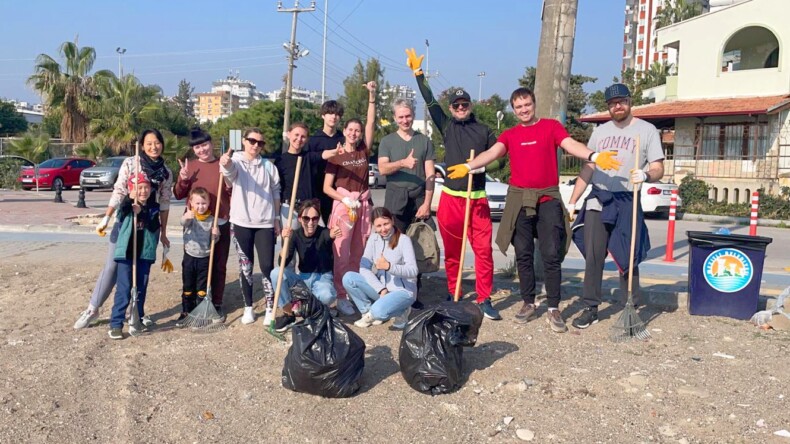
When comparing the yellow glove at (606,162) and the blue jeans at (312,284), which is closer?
the yellow glove at (606,162)

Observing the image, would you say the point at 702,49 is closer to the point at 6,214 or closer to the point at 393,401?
the point at 6,214

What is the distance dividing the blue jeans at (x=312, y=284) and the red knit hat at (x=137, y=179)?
131 centimetres

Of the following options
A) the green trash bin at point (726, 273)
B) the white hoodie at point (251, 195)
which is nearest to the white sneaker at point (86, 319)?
the white hoodie at point (251, 195)

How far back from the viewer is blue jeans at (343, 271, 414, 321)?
229 inches

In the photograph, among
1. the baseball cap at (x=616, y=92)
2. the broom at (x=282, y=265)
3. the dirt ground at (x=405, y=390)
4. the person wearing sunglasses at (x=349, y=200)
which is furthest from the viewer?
the person wearing sunglasses at (x=349, y=200)

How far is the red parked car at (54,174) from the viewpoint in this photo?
27391mm

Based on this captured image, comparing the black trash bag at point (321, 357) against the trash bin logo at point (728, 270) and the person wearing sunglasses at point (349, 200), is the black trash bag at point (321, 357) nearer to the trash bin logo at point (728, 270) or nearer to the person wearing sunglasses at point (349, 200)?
the person wearing sunglasses at point (349, 200)

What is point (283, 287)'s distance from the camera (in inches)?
237

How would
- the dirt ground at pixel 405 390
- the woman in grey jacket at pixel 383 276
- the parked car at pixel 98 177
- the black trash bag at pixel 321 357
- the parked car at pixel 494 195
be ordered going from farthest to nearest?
the parked car at pixel 98 177
the parked car at pixel 494 195
the woman in grey jacket at pixel 383 276
the black trash bag at pixel 321 357
the dirt ground at pixel 405 390

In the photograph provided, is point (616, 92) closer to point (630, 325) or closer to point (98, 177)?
point (630, 325)

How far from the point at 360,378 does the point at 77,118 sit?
38.9 metres

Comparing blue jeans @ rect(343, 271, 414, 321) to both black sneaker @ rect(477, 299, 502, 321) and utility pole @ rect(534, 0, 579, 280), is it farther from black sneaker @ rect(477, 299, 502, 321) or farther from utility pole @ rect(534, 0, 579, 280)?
utility pole @ rect(534, 0, 579, 280)

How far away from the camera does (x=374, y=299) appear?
19.7ft

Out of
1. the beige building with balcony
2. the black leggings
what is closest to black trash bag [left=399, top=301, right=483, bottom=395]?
the black leggings
